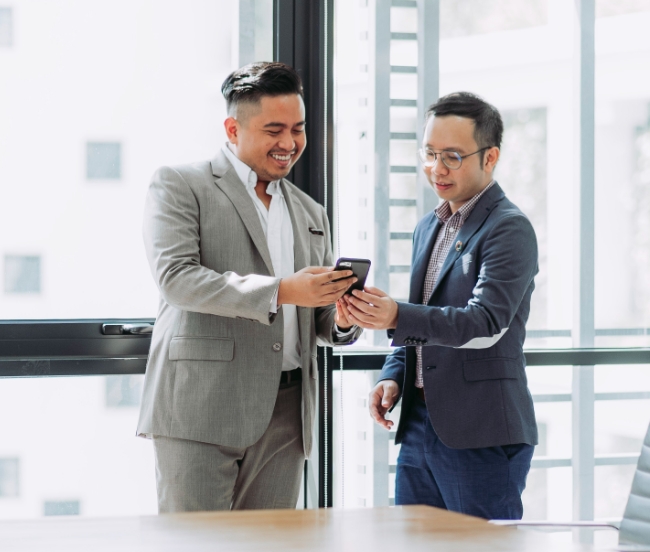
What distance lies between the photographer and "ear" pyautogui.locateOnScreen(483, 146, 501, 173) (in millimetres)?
2545

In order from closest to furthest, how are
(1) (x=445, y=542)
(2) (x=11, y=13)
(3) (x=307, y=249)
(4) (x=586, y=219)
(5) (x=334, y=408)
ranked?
1. (1) (x=445, y=542)
2. (3) (x=307, y=249)
3. (2) (x=11, y=13)
4. (5) (x=334, y=408)
5. (4) (x=586, y=219)

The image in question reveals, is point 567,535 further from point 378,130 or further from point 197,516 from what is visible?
point 197,516

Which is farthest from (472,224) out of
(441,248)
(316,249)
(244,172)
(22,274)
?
(22,274)

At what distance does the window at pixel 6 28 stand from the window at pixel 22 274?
0.77 meters

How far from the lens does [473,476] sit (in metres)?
2.37

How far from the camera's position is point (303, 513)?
1528 mm

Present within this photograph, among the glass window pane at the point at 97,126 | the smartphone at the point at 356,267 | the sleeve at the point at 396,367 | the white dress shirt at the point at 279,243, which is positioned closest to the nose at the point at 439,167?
the smartphone at the point at 356,267

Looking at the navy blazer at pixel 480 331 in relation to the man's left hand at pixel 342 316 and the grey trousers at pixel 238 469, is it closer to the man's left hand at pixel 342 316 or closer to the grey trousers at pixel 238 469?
the man's left hand at pixel 342 316

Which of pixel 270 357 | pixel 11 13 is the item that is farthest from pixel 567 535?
pixel 11 13

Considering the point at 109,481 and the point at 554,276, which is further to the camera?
the point at 554,276

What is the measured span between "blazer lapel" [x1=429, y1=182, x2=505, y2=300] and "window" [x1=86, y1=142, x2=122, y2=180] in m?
1.30

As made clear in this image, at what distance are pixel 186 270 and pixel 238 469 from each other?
2.15 feet

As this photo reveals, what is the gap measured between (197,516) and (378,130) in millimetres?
2044

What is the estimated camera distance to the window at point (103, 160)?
9.75ft
